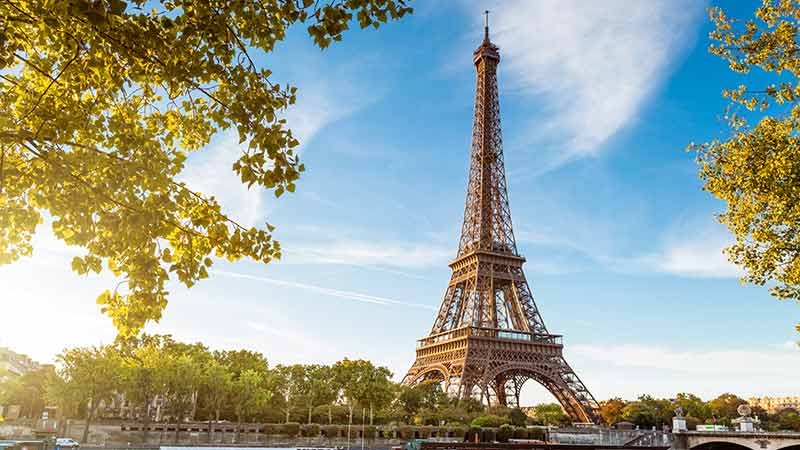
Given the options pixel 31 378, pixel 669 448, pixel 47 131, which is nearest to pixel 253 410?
pixel 31 378

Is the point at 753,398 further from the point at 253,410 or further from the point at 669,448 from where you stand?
the point at 253,410

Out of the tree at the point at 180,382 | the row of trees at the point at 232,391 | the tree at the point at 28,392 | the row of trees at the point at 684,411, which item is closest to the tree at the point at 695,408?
the row of trees at the point at 684,411

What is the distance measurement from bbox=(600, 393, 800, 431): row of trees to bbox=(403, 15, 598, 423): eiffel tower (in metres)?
21.3

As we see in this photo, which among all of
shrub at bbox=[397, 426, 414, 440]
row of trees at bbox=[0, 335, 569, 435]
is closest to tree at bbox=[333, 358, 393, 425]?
row of trees at bbox=[0, 335, 569, 435]

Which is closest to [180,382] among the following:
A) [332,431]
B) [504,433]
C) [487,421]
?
[332,431]

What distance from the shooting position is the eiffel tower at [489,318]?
6950cm

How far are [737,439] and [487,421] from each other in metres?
28.9

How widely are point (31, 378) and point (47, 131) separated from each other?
8375 centimetres

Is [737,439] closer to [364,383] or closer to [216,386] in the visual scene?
[364,383]

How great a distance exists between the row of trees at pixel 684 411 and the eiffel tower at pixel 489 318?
21.3m

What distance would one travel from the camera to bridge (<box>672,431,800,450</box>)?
60969 mm

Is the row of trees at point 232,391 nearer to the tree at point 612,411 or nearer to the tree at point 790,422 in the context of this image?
the tree at point 612,411

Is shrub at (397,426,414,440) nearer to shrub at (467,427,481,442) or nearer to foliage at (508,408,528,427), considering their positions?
shrub at (467,427,481,442)

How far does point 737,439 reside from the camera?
6450cm
